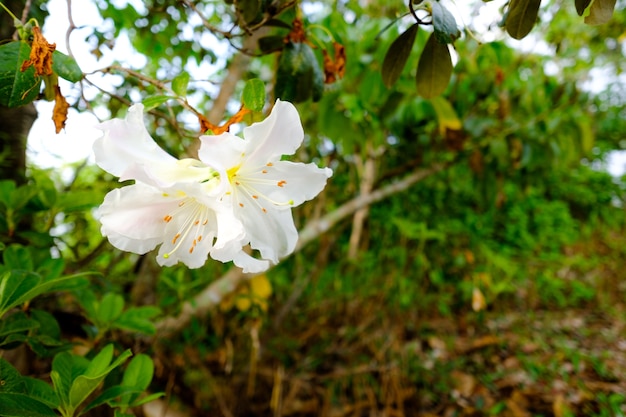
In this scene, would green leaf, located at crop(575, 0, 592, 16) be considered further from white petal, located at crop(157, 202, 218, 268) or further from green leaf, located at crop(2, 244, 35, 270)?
green leaf, located at crop(2, 244, 35, 270)

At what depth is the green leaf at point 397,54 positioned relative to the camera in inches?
30.8

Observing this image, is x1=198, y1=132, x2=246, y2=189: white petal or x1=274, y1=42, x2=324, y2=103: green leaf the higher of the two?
x1=274, y1=42, x2=324, y2=103: green leaf

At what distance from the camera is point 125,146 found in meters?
0.53

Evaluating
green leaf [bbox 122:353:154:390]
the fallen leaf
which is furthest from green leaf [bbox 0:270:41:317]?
the fallen leaf

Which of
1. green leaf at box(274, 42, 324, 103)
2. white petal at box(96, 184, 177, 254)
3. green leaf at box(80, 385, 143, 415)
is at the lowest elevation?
green leaf at box(80, 385, 143, 415)

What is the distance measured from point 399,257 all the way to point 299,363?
33.7 inches

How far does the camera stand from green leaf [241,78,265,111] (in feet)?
1.90

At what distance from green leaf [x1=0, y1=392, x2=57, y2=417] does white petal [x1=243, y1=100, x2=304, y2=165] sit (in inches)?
16.2

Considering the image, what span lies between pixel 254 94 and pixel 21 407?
1.64 feet

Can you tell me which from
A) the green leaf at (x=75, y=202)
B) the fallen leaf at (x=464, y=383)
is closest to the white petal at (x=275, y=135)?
the green leaf at (x=75, y=202)

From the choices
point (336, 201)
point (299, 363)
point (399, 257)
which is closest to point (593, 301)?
point (399, 257)

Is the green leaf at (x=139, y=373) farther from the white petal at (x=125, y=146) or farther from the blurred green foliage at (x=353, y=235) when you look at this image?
the white petal at (x=125, y=146)

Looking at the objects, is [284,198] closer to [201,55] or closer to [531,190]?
[201,55]

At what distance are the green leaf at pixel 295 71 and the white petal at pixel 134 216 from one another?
1.13 ft
